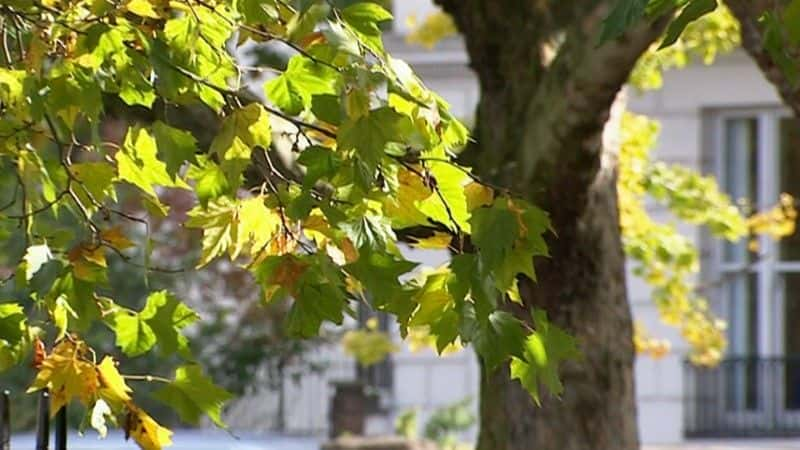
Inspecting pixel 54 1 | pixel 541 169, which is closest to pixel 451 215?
pixel 54 1

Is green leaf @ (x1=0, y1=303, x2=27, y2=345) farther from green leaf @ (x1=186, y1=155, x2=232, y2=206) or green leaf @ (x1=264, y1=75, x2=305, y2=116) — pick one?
green leaf @ (x1=264, y1=75, x2=305, y2=116)

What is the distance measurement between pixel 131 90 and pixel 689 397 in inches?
633

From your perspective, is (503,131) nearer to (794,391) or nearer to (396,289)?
(396,289)

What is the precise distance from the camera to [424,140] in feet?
11.9

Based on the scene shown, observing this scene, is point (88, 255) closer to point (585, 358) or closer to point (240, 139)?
point (240, 139)

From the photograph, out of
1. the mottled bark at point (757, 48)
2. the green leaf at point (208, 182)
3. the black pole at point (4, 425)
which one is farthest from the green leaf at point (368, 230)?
the mottled bark at point (757, 48)

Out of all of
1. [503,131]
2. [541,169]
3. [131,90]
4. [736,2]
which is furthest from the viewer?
[503,131]

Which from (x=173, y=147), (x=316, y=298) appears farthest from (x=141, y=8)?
(x=316, y=298)

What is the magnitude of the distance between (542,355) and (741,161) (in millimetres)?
16106

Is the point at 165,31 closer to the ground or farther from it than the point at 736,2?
closer to the ground

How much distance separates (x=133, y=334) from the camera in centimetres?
425

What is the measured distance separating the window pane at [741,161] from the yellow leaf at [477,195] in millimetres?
15795

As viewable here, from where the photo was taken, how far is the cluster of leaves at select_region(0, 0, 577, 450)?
3609 millimetres

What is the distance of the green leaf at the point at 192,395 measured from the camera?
4.12m
